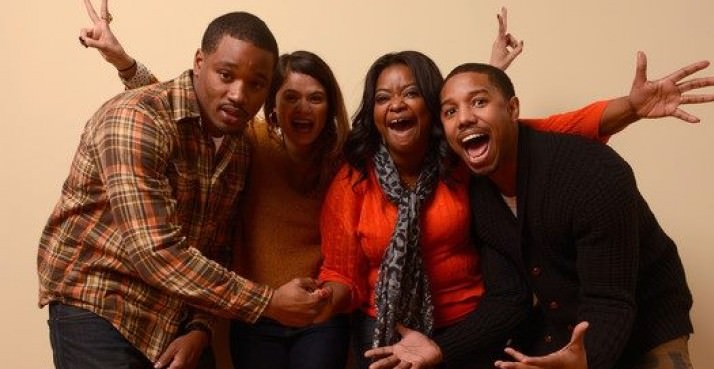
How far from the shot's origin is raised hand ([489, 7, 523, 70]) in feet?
5.98

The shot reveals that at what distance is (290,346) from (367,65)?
2.95 feet

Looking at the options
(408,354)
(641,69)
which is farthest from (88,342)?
(641,69)

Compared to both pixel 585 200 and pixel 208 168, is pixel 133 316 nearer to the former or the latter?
pixel 208 168

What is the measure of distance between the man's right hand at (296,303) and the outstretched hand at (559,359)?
1.53 ft

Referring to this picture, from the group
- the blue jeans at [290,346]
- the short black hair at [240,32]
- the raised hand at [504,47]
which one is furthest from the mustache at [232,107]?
the raised hand at [504,47]

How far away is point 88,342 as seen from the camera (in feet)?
4.64

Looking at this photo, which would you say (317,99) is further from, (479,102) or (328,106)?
(479,102)

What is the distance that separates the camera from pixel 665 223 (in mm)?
1939

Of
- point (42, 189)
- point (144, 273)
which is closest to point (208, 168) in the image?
point (144, 273)

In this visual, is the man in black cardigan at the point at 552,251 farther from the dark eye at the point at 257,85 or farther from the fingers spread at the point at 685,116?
the dark eye at the point at 257,85

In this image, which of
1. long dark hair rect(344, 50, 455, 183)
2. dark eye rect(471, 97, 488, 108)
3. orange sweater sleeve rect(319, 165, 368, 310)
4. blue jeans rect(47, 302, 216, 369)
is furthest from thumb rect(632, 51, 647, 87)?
blue jeans rect(47, 302, 216, 369)

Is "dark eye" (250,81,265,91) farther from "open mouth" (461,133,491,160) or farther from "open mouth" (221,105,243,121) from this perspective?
"open mouth" (461,133,491,160)

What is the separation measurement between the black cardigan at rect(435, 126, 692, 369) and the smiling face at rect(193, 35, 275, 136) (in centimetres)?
66

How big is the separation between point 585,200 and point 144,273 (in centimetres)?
100
